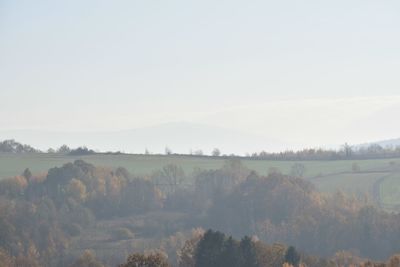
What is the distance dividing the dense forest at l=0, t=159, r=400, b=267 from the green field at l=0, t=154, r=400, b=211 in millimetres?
4279

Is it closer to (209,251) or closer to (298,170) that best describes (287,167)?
(298,170)

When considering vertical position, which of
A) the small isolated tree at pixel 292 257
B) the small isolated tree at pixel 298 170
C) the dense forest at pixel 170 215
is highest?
the small isolated tree at pixel 298 170

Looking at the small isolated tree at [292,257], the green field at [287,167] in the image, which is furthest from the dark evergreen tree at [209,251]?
the green field at [287,167]

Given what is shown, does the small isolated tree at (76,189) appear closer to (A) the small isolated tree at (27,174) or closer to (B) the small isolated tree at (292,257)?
(A) the small isolated tree at (27,174)

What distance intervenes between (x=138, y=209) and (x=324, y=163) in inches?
1429

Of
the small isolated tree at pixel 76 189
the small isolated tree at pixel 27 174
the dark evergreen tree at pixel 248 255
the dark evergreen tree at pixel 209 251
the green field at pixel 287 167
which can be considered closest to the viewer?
the dark evergreen tree at pixel 209 251

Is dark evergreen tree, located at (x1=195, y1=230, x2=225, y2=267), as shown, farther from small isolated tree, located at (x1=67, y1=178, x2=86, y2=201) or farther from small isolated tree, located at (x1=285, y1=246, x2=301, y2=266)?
small isolated tree, located at (x1=67, y1=178, x2=86, y2=201)

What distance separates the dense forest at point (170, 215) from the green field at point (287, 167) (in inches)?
168

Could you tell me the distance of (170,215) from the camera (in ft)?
481

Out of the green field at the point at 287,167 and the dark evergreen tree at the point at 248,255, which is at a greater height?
the green field at the point at 287,167

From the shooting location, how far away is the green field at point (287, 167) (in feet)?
492

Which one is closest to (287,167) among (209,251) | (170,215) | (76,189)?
(170,215)

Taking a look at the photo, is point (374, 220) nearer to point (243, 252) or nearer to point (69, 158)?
point (243, 252)

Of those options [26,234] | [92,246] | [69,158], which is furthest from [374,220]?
[69,158]
